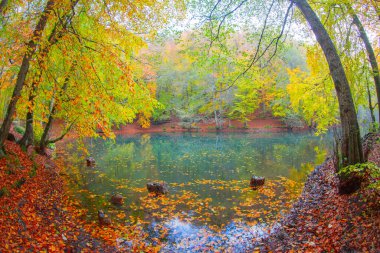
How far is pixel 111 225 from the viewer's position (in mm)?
8086

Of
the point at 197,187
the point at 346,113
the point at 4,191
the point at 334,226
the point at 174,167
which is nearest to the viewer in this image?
the point at 334,226

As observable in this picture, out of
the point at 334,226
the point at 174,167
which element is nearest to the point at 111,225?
the point at 334,226

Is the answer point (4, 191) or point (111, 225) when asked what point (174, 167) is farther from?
point (4, 191)

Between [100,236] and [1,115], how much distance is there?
48.6 feet

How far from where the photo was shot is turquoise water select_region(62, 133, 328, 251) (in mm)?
8719

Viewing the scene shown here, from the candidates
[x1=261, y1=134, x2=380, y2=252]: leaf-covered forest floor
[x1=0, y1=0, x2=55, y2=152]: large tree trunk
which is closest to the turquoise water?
[x1=261, y1=134, x2=380, y2=252]: leaf-covered forest floor

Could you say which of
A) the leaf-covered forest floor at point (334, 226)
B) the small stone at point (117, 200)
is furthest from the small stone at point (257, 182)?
the small stone at point (117, 200)

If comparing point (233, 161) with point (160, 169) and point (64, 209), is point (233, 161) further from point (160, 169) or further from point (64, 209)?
point (64, 209)

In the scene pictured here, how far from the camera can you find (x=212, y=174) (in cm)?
1524

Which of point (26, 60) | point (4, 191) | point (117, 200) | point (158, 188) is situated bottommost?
point (117, 200)

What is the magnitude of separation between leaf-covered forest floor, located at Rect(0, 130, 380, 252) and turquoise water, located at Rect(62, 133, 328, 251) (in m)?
1.01

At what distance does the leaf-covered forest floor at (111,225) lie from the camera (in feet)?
16.8

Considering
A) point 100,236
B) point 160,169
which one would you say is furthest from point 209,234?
point 160,169

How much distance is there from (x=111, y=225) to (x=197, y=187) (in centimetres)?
527
